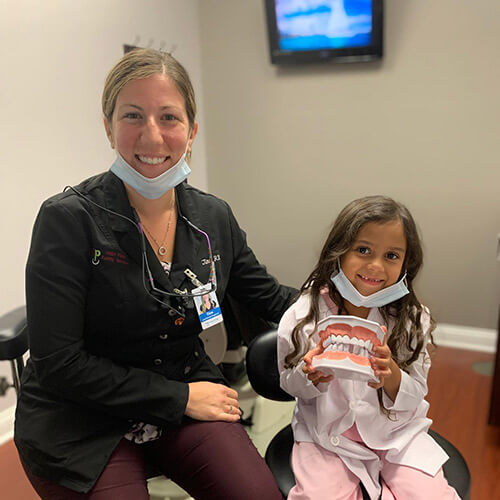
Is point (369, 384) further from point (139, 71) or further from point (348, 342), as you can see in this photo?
point (139, 71)

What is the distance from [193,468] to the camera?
115cm

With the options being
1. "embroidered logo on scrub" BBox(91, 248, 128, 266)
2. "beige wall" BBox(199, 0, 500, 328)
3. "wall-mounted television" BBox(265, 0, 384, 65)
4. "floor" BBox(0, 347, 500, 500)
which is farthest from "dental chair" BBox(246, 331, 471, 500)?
"wall-mounted television" BBox(265, 0, 384, 65)

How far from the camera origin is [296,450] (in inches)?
48.0

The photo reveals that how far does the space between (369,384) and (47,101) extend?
189 centimetres

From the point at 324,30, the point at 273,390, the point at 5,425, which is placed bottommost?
the point at 5,425

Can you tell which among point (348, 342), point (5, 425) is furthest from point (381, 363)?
point (5, 425)

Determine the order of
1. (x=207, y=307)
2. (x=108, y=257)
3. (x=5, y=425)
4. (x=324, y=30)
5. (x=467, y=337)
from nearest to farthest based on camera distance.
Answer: (x=108, y=257) → (x=207, y=307) → (x=5, y=425) → (x=324, y=30) → (x=467, y=337)

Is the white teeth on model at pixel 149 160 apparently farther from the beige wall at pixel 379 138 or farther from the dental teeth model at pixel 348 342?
the beige wall at pixel 379 138

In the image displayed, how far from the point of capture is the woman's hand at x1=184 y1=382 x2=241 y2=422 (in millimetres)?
1201

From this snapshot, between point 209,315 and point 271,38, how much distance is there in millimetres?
2134

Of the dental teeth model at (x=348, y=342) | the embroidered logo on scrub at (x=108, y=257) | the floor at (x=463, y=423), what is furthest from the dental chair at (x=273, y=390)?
the floor at (x=463, y=423)

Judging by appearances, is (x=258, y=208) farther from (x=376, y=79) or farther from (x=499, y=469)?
(x=499, y=469)

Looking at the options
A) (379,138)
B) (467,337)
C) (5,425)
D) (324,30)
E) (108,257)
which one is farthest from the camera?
(467,337)

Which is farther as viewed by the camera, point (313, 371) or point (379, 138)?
point (379, 138)
